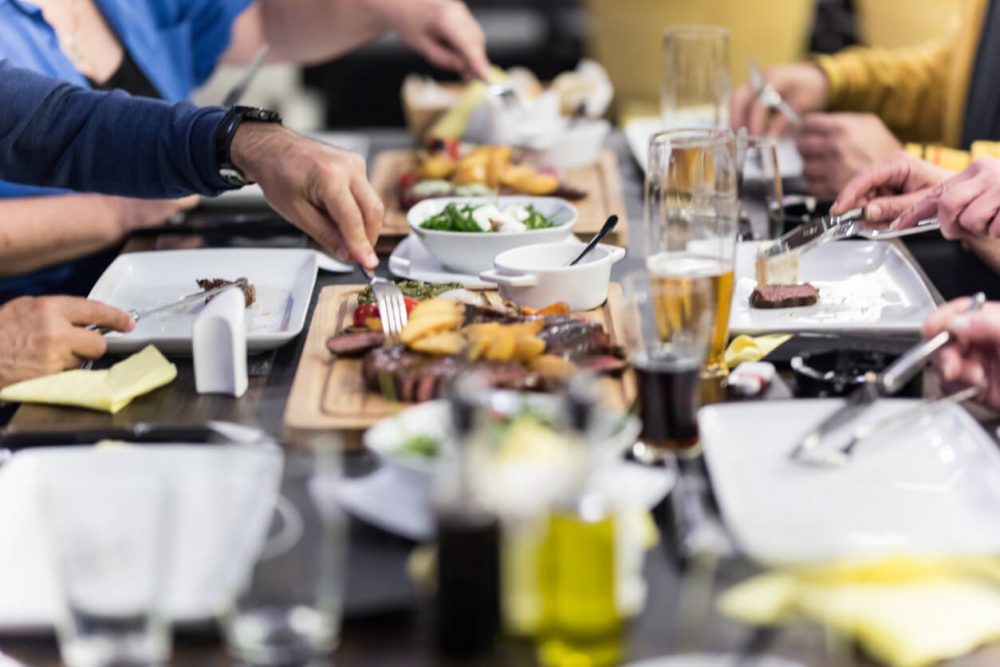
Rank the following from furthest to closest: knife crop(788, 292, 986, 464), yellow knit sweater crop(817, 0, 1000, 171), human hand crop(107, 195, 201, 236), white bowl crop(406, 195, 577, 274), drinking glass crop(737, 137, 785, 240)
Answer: yellow knit sweater crop(817, 0, 1000, 171) < human hand crop(107, 195, 201, 236) < drinking glass crop(737, 137, 785, 240) < white bowl crop(406, 195, 577, 274) < knife crop(788, 292, 986, 464)

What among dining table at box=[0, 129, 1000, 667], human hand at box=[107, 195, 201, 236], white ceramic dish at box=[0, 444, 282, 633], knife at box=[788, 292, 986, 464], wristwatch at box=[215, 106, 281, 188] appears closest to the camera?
white ceramic dish at box=[0, 444, 282, 633]

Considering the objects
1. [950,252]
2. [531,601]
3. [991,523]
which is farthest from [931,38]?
[531,601]

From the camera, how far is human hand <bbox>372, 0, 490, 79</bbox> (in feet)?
8.80

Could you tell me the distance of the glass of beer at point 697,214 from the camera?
1.44m

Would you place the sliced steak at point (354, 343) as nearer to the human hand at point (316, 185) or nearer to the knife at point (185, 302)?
the human hand at point (316, 185)

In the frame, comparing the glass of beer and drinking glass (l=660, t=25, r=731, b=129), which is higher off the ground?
the glass of beer

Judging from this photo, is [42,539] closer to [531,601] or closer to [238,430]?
[238,430]

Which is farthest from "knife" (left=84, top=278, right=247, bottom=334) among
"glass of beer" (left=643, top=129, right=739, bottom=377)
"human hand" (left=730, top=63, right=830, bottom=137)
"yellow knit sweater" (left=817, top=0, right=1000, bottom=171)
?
"yellow knit sweater" (left=817, top=0, right=1000, bottom=171)

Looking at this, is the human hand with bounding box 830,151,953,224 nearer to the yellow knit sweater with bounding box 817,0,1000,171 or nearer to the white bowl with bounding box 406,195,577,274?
the white bowl with bounding box 406,195,577,274

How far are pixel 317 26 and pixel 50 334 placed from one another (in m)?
1.59

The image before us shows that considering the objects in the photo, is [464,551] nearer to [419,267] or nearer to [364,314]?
[364,314]

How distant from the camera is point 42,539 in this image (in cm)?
111

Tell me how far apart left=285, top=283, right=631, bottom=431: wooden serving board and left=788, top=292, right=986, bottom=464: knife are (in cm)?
21

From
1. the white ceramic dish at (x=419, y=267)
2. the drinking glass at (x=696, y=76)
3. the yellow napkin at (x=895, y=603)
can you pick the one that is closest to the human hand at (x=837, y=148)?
the drinking glass at (x=696, y=76)
